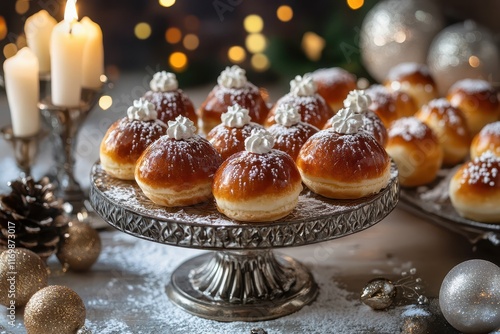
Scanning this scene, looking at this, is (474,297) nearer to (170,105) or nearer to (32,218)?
(170,105)

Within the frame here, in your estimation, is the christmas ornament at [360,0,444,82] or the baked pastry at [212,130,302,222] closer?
the baked pastry at [212,130,302,222]

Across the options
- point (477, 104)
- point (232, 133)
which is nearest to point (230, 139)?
point (232, 133)

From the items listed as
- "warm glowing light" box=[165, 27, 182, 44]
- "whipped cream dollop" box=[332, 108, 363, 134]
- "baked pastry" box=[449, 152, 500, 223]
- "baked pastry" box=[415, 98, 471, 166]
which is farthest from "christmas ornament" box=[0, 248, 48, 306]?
"warm glowing light" box=[165, 27, 182, 44]

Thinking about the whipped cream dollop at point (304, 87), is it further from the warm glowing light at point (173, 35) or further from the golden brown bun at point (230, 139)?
the warm glowing light at point (173, 35)

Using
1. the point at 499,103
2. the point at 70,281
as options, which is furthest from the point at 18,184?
the point at 499,103

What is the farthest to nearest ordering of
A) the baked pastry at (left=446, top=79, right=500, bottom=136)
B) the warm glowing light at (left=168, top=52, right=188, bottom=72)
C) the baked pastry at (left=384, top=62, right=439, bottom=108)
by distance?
1. the warm glowing light at (left=168, top=52, right=188, bottom=72)
2. the baked pastry at (left=384, top=62, right=439, bottom=108)
3. the baked pastry at (left=446, top=79, right=500, bottom=136)

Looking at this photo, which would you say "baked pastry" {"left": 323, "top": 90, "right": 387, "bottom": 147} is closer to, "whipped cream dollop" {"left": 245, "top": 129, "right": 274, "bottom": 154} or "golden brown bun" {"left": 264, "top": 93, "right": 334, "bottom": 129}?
"golden brown bun" {"left": 264, "top": 93, "right": 334, "bottom": 129}
